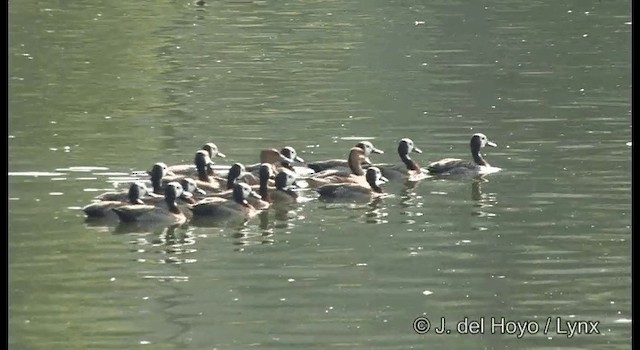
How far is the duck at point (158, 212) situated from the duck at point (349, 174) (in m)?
1.84

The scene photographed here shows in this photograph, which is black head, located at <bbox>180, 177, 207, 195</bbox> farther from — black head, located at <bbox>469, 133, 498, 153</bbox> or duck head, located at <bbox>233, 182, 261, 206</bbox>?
black head, located at <bbox>469, 133, 498, 153</bbox>

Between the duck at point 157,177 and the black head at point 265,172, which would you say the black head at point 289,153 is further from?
the duck at point 157,177

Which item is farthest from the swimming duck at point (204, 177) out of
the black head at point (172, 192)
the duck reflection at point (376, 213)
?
the duck reflection at point (376, 213)

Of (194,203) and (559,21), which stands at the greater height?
(559,21)

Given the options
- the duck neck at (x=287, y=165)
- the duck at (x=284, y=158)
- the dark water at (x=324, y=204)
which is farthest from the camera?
the duck at (x=284, y=158)

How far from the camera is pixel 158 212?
58.6 ft

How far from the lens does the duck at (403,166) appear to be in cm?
2025

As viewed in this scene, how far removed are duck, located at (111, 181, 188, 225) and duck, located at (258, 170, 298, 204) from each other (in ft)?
3.39

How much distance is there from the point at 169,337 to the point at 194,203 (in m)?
5.17

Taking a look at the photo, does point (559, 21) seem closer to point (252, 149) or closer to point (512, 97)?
point (512, 97)

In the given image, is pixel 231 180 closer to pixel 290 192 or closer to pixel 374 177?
pixel 290 192

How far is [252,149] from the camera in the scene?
21.9 metres

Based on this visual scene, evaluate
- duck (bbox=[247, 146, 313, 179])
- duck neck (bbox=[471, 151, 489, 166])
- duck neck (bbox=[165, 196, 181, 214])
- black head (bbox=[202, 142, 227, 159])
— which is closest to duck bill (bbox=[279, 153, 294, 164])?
duck (bbox=[247, 146, 313, 179])
